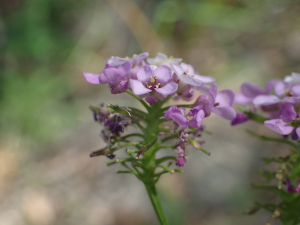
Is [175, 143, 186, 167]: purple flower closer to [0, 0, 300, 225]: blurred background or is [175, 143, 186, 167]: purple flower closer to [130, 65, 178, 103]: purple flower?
[130, 65, 178, 103]: purple flower

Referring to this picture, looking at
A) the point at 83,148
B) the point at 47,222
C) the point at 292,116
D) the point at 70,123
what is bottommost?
the point at 292,116

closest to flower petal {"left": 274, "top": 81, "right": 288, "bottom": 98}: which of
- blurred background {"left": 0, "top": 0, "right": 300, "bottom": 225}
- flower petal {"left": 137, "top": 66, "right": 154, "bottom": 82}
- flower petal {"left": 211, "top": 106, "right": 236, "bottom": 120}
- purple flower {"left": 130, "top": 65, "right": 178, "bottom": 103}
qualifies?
flower petal {"left": 211, "top": 106, "right": 236, "bottom": 120}

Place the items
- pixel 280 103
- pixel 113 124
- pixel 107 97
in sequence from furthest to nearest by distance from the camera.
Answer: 1. pixel 107 97
2. pixel 280 103
3. pixel 113 124

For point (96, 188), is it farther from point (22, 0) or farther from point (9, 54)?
point (22, 0)

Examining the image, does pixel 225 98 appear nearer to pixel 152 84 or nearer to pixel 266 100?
pixel 266 100

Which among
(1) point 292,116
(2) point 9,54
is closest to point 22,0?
(2) point 9,54

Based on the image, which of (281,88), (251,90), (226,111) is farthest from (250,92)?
(226,111)

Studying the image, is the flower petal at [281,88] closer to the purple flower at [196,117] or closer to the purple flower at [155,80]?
the purple flower at [196,117]
